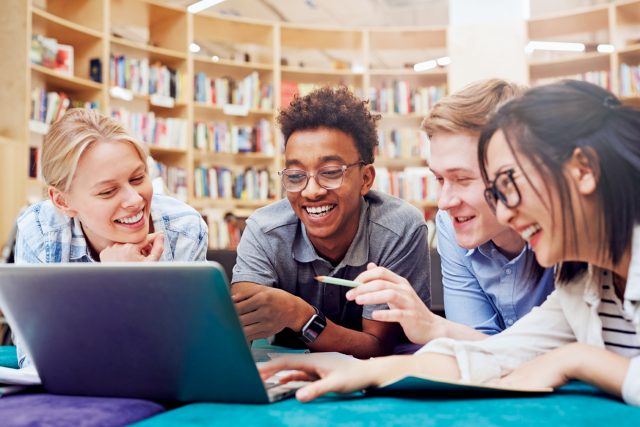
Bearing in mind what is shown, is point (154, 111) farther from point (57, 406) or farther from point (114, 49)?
point (57, 406)

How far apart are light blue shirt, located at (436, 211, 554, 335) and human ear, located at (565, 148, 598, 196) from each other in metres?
0.62

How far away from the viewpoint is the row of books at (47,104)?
4461 mm

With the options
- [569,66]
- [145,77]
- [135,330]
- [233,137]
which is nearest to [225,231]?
[233,137]

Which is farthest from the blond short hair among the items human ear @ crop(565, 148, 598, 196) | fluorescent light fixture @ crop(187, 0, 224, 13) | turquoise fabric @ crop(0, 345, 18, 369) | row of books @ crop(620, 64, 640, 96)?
fluorescent light fixture @ crop(187, 0, 224, 13)

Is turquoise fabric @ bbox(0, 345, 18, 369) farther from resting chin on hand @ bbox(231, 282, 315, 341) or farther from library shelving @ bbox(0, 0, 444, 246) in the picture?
library shelving @ bbox(0, 0, 444, 246)

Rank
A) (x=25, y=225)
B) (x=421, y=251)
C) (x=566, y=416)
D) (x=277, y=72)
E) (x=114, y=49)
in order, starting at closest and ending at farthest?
(x=566, y=416), (x=25, y=225), (x=421, y=251), (x=114, y=49), (x=277, y=72)

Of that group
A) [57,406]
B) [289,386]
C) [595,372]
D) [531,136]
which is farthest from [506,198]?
[57,406]

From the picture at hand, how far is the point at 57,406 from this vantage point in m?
0.83

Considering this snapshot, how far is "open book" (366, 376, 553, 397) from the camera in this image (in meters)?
0.82

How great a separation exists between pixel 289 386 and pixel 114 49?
4.89 metres

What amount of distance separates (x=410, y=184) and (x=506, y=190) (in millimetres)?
4703

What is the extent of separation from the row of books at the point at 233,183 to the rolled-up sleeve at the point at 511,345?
4.69m

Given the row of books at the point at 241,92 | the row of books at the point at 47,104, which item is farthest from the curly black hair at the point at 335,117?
the row of books at the point at 241,92

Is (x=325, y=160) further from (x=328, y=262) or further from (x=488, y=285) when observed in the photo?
(x=488, y=285)
